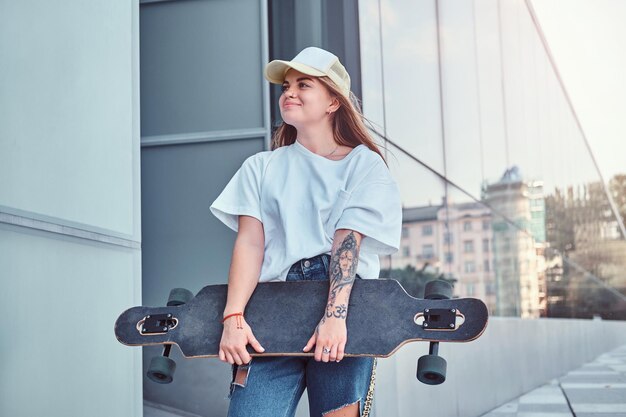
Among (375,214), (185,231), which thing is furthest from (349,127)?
(185,231)

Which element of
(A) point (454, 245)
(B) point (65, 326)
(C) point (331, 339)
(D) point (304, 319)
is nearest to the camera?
(C) point (331, 339)

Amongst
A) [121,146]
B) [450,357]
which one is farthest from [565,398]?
[121,146]

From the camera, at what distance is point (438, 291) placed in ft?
7.51

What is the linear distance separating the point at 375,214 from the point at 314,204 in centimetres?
16

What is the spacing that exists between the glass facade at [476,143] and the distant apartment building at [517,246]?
0.02m

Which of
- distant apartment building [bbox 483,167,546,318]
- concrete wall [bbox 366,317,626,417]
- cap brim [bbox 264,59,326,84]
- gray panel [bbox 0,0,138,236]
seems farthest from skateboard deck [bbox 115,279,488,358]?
distant apartment building [bbox 483,167,546,318]

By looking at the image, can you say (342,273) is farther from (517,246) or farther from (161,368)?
(517,246)

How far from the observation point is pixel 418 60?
689 cm

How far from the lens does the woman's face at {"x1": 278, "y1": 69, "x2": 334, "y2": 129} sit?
2.45 meters

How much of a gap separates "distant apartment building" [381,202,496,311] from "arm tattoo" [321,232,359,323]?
131 inches

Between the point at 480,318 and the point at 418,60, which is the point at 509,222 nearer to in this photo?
the point at 418,60

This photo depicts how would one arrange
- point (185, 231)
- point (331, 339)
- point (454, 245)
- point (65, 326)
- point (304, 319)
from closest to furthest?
point (331, 339)
point (304, 319)
point (65, 326)
point (185, 231)
point (454, 245)

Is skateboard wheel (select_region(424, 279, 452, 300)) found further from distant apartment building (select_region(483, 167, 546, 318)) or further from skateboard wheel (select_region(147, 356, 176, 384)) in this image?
distant apartment building (select_region(483, 167, 546, 318))

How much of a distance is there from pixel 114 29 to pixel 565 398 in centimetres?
566
